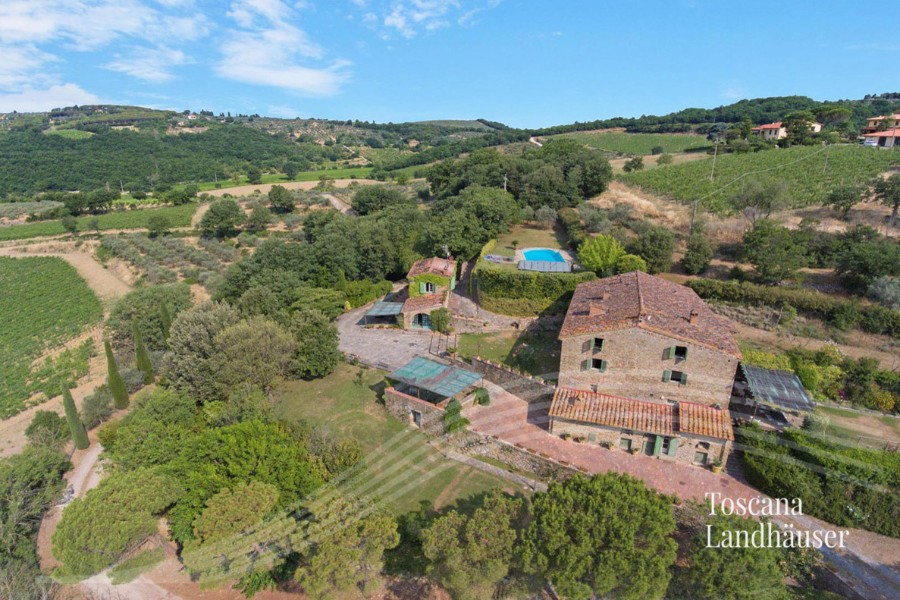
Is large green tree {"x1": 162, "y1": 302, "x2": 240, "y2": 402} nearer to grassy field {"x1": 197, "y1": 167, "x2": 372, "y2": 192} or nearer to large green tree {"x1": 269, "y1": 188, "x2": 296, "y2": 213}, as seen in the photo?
large green tree {"x1": 269, "y1": 188, "x2": 296, "y2": 213}

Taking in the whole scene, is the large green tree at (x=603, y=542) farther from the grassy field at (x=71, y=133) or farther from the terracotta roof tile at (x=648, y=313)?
the grassy field at (x=71, y=133)

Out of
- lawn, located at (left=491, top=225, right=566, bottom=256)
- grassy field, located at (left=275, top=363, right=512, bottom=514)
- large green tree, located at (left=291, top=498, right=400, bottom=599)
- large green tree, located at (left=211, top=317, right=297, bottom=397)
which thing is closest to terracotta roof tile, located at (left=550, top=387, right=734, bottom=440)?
grassy field, located at (left=275, top=363, right=512, bottom=514)

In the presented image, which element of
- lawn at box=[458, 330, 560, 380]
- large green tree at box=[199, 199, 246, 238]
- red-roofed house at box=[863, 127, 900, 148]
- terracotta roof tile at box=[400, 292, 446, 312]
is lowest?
lawn at box=[458, 330, 560, 380]

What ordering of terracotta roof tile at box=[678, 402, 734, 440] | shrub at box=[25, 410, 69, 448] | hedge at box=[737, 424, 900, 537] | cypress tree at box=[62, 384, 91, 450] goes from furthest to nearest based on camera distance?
1. shrub at box=[25, 410, 69, 448]
2. cypress tree at box=[62, 384, 91, 450]
3. terracotta roof tile at box=[678, 402, 734, 440]
4. hedge at box=[737, 424, 900, 537]

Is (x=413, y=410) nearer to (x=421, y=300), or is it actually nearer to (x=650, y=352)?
(x=650, y=352)

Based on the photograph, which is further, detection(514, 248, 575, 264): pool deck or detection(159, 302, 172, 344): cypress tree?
detection(514, 248, 575, 264): pool deck

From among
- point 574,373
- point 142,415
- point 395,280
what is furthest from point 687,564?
point 395,280

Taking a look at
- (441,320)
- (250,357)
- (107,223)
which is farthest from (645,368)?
(107,223)
